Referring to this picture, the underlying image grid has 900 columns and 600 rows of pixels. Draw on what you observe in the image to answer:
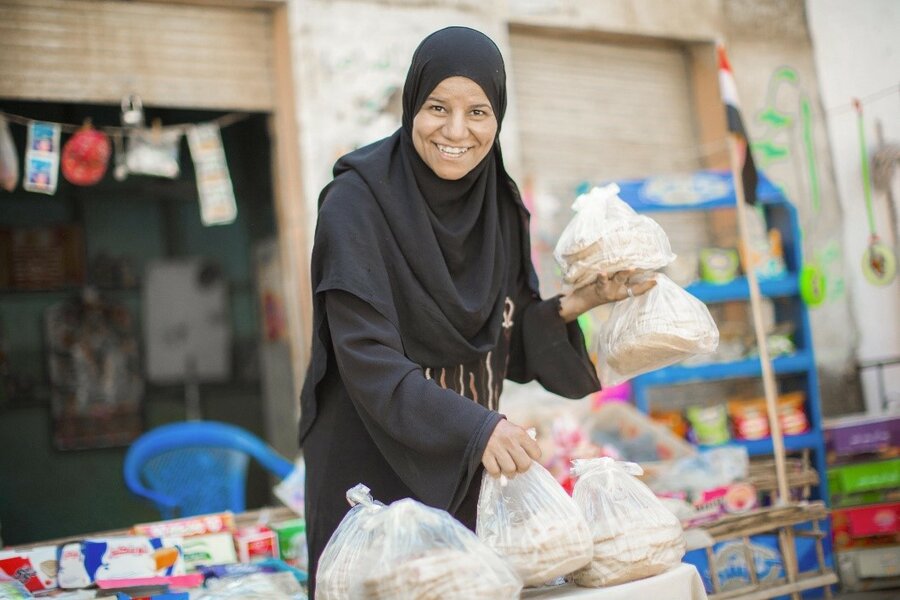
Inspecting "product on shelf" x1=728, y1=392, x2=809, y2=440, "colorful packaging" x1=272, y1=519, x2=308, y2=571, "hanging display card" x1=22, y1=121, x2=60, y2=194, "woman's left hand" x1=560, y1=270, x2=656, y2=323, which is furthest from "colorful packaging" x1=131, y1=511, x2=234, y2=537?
"product on shelf" x1=728, y1=392, x2=809, y2=440

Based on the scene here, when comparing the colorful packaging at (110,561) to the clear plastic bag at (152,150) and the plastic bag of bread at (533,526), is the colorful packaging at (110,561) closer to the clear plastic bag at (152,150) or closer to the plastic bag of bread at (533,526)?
the plastic bag of bread at (533,526)

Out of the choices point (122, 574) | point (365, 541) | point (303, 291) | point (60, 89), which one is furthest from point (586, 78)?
point (365, 541)

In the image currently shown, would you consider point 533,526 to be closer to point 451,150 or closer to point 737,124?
point 451,150

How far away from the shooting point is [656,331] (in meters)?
2.36

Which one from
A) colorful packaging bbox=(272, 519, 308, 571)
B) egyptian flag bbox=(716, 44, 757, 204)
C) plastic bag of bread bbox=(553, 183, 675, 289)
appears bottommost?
colorful packaging bbox=(272, 519, 308, 571)

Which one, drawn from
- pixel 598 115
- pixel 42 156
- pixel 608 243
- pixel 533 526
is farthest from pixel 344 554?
pixel 598 115

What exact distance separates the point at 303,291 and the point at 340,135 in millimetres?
826

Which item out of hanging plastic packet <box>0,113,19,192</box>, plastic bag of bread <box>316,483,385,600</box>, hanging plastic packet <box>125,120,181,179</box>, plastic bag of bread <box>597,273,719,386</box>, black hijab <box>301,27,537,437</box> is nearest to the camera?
plastic bag of bread <box>316,483,385,600</box>

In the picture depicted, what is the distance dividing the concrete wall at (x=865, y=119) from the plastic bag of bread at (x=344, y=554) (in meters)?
5.22

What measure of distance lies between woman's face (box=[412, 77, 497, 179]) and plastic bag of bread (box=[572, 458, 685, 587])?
2.49 ft

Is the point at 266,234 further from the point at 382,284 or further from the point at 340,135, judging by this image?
the point at 382,284

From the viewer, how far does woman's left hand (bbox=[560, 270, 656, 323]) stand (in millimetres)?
2467

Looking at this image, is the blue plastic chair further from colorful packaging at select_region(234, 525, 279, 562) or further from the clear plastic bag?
the clear plastic bag

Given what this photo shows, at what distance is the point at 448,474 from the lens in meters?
1.94
